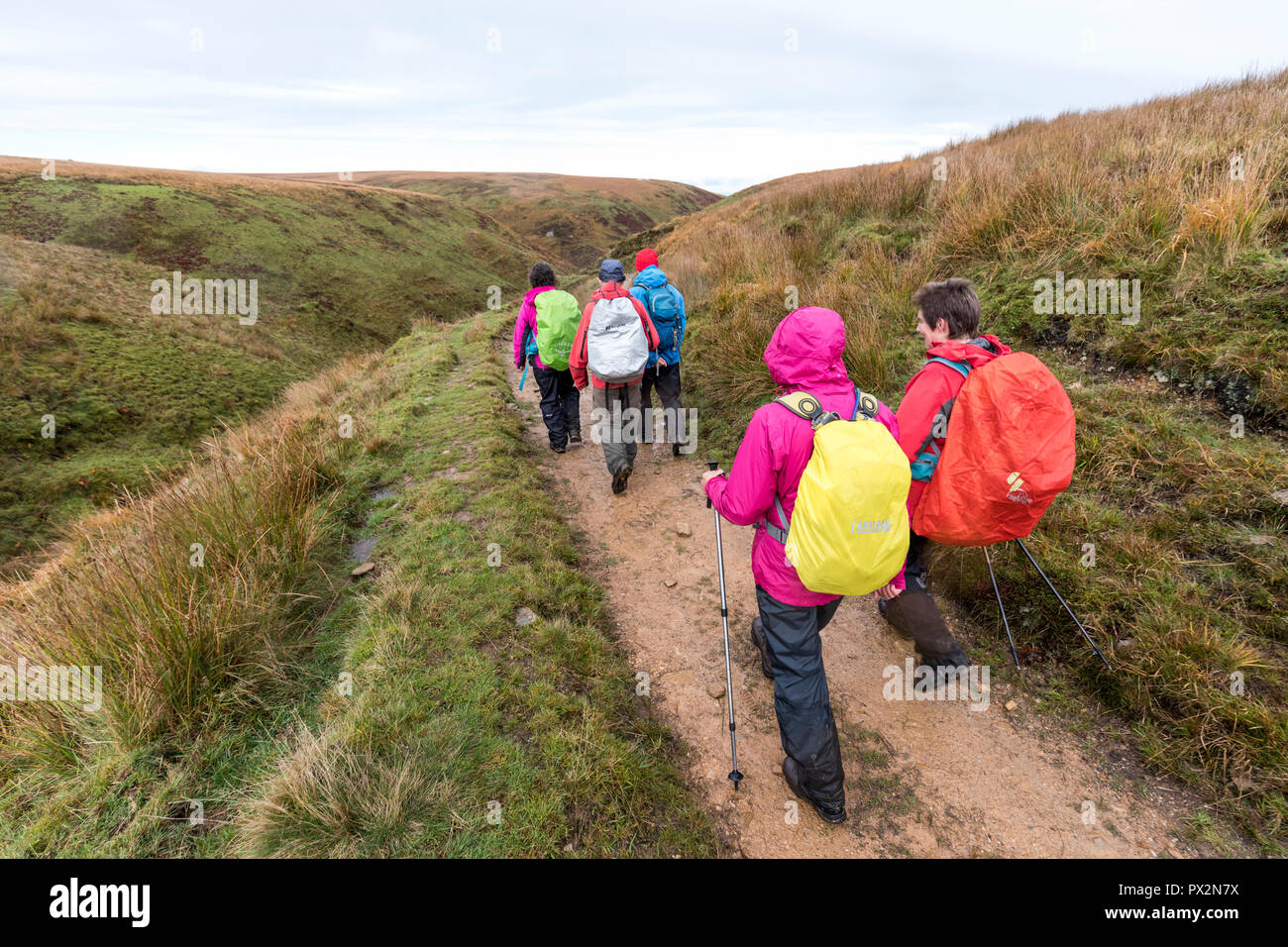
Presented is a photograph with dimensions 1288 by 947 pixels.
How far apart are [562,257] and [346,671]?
3180 inches

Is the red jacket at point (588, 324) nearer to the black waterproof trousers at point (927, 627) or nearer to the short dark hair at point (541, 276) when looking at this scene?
the short dark hair at point (541, 276)

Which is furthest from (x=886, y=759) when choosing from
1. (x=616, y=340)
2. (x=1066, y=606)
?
(x=616, y=340)

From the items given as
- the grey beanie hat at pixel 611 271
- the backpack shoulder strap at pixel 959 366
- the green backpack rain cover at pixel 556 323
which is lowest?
the backpack shoulder strap at pixel 959 366

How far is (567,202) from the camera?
326 feet

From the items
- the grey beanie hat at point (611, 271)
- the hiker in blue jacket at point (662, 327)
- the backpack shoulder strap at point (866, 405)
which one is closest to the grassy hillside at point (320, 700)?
the backpack shoulder strap at point (866, 405)

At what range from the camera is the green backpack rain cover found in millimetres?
6578

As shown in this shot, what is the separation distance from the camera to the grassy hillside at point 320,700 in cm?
243

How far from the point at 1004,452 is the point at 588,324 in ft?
14.3

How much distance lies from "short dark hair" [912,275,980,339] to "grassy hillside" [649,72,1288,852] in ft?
6.28

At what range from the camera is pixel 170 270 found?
2853 centimetres

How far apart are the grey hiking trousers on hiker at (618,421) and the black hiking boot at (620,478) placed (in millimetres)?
41

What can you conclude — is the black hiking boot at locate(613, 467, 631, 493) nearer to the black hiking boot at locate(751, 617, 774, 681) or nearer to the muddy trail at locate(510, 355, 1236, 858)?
the muddy trail at locate(510, 355, 1236, 858)

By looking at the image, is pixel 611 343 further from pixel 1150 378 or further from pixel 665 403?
pixel 1150 378

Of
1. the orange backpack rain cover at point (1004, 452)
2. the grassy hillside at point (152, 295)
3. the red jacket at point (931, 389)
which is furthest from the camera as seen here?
the grassy hillside at point (152, 295)
